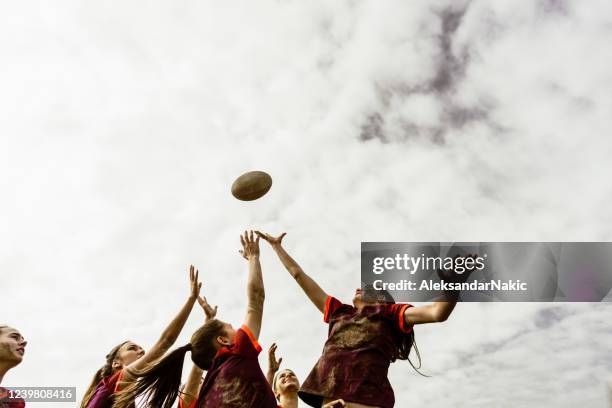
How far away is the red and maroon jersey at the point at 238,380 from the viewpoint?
4.54 metres

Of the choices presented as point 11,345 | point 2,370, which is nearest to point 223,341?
point 11,345

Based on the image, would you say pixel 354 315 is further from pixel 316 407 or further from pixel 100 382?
pixel 100 382

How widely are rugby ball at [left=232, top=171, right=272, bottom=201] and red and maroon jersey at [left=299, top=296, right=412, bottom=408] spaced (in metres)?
3.33

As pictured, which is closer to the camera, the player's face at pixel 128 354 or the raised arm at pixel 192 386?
the raised arm at pixel 192 386

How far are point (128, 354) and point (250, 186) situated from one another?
2921 mm

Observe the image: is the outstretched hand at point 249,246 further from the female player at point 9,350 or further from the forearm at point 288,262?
the female player at point 9,350

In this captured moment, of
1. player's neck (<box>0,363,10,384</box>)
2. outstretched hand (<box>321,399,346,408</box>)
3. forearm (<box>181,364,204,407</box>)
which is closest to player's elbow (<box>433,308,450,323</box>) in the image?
outstretched hand (<box>321,399,346,408</box>)

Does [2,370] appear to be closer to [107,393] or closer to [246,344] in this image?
[107,393]

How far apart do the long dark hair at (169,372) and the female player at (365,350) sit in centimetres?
97

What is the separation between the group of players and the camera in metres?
4.71

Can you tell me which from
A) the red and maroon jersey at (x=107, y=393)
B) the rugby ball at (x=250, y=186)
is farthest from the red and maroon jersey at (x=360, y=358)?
the rugby ball at (x=250, y=186)

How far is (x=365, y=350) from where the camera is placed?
16.7 feet

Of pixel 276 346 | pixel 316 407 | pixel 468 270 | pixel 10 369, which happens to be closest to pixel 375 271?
pixel 276 346

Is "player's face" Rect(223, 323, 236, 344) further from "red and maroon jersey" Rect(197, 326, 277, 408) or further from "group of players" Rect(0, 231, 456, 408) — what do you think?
"red and maroon jersey" Rect(197, 326, 277, 408)
